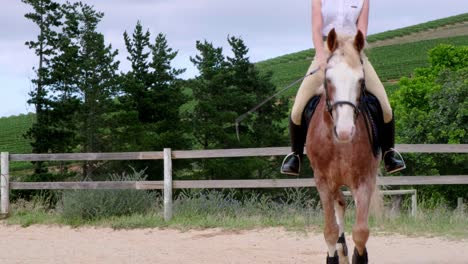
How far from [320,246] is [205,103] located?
651 inches

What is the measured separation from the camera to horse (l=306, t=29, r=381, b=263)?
4883mm

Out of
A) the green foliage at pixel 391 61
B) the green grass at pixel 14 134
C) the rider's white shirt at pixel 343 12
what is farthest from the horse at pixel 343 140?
the green foliage at pixel 391 61

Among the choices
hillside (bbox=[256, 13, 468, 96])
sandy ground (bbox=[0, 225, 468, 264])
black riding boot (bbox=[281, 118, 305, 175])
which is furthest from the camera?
hillside (bbox=[256, 13, 468, 96])

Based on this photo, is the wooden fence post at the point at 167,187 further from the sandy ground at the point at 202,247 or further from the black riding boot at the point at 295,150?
the black riding boot at the point at 295,150

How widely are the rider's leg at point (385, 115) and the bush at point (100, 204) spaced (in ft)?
26.1

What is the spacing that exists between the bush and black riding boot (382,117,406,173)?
26.0 feet

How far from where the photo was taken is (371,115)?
19.3ft

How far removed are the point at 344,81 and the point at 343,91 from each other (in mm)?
93

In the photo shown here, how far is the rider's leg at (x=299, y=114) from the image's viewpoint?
6.18 m

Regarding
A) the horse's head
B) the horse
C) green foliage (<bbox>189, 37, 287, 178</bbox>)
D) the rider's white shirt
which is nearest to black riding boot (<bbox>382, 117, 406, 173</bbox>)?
the horse

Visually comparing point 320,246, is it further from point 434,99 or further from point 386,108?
A: point 434,99

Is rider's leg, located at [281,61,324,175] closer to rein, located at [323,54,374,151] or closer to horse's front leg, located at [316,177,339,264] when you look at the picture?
rein, located at [323,54,374,151]

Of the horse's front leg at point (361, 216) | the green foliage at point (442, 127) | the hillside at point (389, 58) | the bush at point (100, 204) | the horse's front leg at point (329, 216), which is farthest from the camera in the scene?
the hillside at point (389, 58)

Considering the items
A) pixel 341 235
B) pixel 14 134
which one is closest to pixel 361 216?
pixel 341 235
